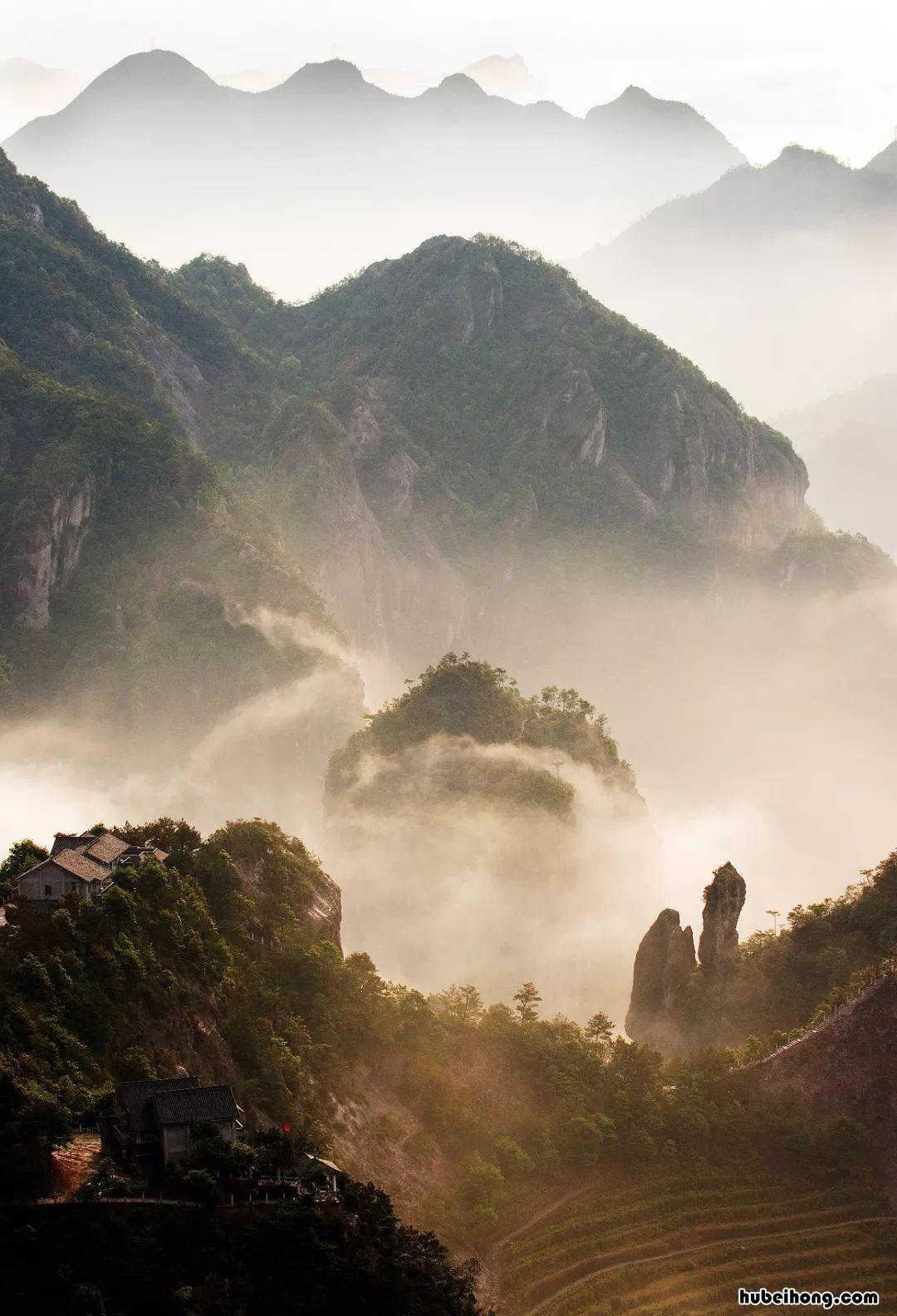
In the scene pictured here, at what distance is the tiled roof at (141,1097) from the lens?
42.1 m

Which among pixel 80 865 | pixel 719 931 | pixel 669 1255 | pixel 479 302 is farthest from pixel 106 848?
pixel 479 302

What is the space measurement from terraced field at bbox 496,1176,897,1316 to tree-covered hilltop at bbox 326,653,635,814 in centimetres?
4303

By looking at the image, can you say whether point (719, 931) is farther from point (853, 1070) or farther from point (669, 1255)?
point (669, 1255)

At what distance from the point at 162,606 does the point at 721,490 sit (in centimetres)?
7408

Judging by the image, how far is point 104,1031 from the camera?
4794cm

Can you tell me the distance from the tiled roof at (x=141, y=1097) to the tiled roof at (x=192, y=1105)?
0.78ft

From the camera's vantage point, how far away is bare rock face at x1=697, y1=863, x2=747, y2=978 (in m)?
72.4

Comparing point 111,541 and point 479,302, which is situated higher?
point 479,302

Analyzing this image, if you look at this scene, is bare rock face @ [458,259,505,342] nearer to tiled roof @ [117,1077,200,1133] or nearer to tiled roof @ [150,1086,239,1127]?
tiled roof @ [117,1077,200,1133]

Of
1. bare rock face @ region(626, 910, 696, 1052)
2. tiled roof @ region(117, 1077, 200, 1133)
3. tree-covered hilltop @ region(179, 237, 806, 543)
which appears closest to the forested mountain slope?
tree-covered hilltop @ region(179, 237, 806, 543)

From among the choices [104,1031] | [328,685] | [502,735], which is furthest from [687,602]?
[104,1031]
